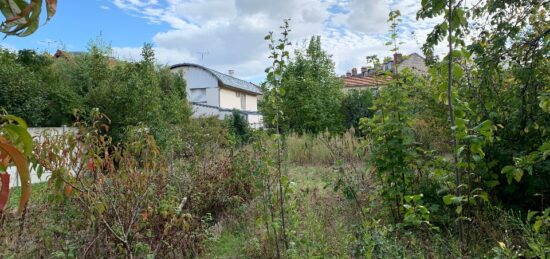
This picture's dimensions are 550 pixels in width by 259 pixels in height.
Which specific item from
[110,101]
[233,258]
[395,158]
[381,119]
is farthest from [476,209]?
[110,101]

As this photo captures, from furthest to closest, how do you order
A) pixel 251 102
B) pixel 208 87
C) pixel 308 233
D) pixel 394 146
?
pixel 251 102, pixel 208 87, pixel 394 146, pixel 308 233

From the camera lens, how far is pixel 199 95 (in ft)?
90.3

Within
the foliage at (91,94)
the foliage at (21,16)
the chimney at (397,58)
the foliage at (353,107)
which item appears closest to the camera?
the foliage at (21,16)

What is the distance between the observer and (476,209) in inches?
133

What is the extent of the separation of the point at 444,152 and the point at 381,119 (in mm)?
2642

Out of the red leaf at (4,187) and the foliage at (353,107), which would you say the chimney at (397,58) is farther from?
the foliage at (353,107)

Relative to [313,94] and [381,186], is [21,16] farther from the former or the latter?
[313,94]

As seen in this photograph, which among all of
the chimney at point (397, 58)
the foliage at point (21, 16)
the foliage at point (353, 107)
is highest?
the foliage at point (353, 107)

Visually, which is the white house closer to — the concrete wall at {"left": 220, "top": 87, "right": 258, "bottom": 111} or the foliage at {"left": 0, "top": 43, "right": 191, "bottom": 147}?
the concrete wall at {"left": 220, "top": 87, "right": 258, "bottom": 111}

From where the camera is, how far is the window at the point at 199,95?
2730cm

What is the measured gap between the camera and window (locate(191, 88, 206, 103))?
1075 inches

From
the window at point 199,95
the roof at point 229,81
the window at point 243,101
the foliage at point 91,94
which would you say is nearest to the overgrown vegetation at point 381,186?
the foliage at point 91,94

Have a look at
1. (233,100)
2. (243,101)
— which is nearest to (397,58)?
(233,100)

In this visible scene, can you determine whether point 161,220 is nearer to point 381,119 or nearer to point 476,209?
point 381,119
